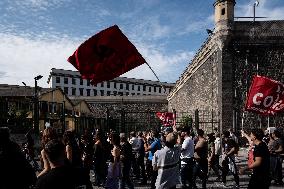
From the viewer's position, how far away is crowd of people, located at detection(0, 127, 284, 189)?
12.2 feet

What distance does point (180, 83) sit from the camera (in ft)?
123

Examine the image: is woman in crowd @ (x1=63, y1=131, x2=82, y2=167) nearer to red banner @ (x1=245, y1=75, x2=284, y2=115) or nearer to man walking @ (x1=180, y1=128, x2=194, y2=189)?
man walking @ (x1=180, y1=128, x2=194, y2=189)

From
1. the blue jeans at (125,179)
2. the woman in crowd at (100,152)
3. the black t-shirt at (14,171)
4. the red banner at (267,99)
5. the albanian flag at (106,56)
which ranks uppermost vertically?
the albanian flag at (106,56)

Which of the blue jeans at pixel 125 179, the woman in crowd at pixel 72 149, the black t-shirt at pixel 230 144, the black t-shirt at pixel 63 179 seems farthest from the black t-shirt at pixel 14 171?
the black t-shirt at pixel 230 144

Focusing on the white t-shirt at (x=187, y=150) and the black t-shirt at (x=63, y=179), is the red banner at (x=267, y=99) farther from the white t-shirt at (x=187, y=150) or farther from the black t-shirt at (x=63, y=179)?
the black t-shirt at (x=63, y=179)

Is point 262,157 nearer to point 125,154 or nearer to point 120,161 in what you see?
point 120,161

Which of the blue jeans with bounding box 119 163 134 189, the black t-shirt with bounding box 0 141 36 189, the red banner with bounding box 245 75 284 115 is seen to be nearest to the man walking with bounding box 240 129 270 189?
the blue jeans with bounding box 119 163 134 189

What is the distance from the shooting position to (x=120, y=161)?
27.5 feet

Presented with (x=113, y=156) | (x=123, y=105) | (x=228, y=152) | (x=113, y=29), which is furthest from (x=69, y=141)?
(x=123, y=105)

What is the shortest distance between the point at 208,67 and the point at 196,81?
440 cm

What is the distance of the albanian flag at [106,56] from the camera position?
941cm

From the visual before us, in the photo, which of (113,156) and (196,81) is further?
(196,81)

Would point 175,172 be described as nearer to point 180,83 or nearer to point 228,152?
point 228,152

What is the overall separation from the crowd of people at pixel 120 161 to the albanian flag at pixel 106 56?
5.32ft
